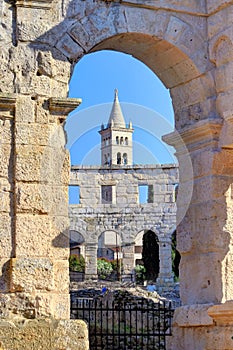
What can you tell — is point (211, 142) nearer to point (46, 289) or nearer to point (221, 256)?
point (221, 256)

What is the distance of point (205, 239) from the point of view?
373 inches

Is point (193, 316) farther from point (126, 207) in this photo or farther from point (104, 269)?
point (104, 269)

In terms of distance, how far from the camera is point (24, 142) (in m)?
8.45

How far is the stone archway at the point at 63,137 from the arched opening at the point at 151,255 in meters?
19.3

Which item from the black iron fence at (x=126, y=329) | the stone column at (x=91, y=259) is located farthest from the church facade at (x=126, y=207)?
the black iron fence at (x=126, y=329)

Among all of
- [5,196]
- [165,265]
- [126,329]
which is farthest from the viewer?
[165,265]

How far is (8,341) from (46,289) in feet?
2.38

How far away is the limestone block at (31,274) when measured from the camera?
8133mm

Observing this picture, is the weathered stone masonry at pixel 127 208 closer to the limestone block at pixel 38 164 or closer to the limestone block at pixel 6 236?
the limestone block at pixel 38 164

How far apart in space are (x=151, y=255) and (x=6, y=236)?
22104 millimetres

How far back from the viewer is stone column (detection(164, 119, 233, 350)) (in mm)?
9250

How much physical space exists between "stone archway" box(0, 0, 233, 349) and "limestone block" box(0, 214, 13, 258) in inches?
0.4

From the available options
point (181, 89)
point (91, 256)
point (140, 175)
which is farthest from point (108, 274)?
point (181, 89)

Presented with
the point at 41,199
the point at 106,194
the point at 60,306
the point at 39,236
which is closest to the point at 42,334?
the point at 60,306
